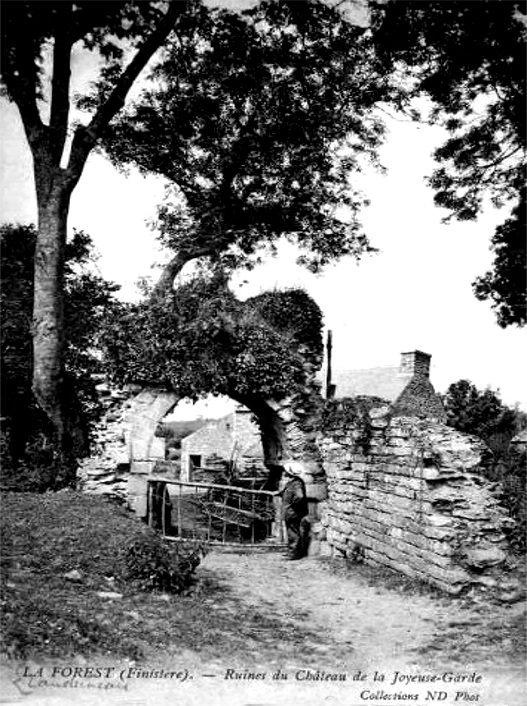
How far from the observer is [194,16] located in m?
12.5

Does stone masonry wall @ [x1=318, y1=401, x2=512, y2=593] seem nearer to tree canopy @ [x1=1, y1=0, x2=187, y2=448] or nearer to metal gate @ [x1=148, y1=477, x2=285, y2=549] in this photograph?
metal gate @ [x1=148, y1=477, x2=285, y2=549]

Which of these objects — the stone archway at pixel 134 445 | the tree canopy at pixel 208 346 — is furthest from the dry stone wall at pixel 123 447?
the tree canopy at pixel 208 346

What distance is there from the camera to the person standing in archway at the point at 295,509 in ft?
32.5

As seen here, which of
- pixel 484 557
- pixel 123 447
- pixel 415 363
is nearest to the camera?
pixel 484 557

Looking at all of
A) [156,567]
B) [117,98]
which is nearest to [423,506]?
[156,567]

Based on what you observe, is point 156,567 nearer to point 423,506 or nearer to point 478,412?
point 423,506

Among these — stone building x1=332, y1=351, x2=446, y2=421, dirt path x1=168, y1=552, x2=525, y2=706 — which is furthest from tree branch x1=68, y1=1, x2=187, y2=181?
stone building x1=332, y1=351, x2=446, y2=421

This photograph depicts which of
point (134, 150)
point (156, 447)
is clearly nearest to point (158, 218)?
point (134, 150)

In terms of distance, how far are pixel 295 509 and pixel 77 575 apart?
16.7ft

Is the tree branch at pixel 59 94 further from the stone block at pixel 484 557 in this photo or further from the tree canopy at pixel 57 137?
the stone block at pixel 484 557

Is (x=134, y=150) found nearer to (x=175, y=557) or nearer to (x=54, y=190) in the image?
(x=54, y=190)

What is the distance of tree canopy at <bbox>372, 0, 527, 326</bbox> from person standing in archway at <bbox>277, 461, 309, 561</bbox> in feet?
22.3

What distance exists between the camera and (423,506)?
713 cm

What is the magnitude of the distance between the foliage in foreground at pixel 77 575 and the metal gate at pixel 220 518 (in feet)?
6.79
